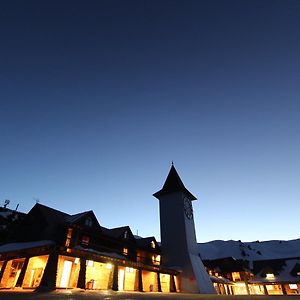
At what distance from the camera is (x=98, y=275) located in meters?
24.2

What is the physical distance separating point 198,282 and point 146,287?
819 centimetres

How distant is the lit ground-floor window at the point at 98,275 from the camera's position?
22.5 meters

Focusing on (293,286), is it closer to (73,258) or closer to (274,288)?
(274,288)

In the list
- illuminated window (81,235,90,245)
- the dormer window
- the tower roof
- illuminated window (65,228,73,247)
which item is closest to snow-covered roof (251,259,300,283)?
the tower roof

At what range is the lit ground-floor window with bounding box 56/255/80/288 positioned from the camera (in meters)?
19.3

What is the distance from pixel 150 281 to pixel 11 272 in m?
14.1

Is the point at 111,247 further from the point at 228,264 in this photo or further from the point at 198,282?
the point at 228,264

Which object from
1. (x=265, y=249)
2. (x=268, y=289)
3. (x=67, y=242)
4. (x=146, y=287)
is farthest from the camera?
(x=265, y=249)

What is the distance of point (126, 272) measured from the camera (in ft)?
84.4

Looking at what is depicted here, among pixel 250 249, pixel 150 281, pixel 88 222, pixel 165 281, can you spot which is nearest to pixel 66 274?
pixel 88 222

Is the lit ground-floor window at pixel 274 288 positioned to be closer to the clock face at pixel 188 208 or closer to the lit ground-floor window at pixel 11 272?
the clock face at pixel 188 208

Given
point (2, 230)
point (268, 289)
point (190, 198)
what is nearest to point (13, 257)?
point (2, 230)

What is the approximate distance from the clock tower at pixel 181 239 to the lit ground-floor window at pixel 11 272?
771 inches

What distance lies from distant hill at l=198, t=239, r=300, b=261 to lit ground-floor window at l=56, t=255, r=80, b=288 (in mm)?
93418
